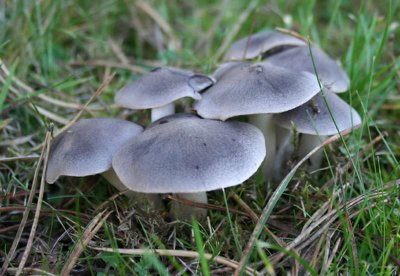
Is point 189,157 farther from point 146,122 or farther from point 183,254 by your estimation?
point 146,122

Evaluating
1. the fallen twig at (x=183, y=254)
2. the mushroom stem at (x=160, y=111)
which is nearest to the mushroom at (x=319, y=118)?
the mushroom stem at (x=160, y=111)

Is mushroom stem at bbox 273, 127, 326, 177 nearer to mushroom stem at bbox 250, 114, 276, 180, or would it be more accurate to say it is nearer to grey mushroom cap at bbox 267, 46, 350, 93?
mushroom stem at bbox 250, 114, 276, 180

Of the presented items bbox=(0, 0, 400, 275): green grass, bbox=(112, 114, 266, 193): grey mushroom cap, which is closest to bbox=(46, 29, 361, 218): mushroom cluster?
bbox=(112, 114, 266, 193): grey mushroom cap

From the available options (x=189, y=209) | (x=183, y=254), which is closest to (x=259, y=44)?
(x=189, y=209)

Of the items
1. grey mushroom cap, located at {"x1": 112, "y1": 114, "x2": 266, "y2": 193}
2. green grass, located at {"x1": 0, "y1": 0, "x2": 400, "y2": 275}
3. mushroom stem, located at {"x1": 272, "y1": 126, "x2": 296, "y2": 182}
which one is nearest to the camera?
grey mushroom cap, located at {"x1": 112, "y1": 114, "x2": 266, "y2": 193}

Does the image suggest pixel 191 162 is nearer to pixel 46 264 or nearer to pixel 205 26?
pixel 46 264
